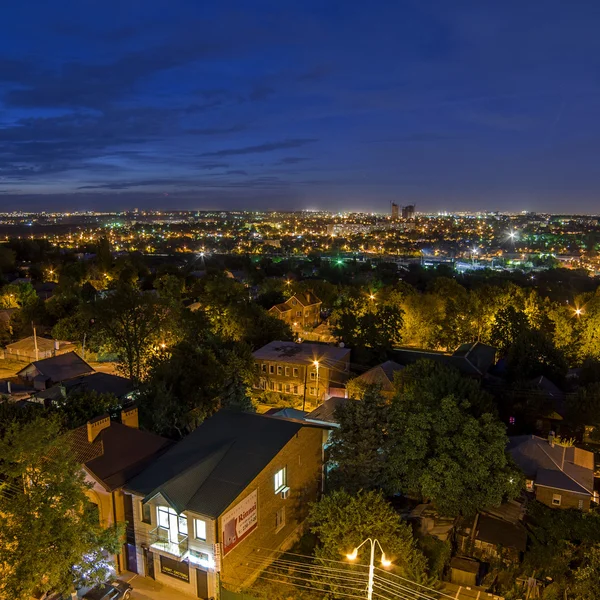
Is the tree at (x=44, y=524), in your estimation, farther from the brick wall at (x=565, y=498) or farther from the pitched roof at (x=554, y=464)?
the pitched roof at (x=554, y=464)

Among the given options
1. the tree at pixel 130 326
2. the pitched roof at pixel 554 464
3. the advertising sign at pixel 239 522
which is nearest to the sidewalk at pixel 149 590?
the advertising sign at pixel 239 522

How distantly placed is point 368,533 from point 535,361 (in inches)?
940

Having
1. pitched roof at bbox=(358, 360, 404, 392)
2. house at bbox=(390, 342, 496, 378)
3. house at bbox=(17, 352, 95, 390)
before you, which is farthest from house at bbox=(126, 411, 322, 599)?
house at bbox=(17, 352, 95, 390)

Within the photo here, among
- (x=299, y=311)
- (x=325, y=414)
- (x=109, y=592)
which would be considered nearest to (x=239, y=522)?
(x=109, y=592)

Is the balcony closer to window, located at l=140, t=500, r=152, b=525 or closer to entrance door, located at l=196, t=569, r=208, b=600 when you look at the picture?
window, located at l=140, t=500, r=152, b=525

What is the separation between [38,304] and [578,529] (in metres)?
46.1

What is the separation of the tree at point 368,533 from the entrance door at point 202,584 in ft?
Answer: 10.4

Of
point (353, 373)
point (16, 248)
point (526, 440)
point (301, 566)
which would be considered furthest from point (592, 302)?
point (16, 248)

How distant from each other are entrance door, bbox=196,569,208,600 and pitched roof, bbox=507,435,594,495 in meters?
12.5

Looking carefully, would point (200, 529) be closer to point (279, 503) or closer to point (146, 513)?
point (146, 513)

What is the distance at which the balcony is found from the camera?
13.4 m

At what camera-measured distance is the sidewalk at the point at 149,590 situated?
1381 cm

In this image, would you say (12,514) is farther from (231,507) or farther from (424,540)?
(424,540)

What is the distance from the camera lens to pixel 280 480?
1552cm
